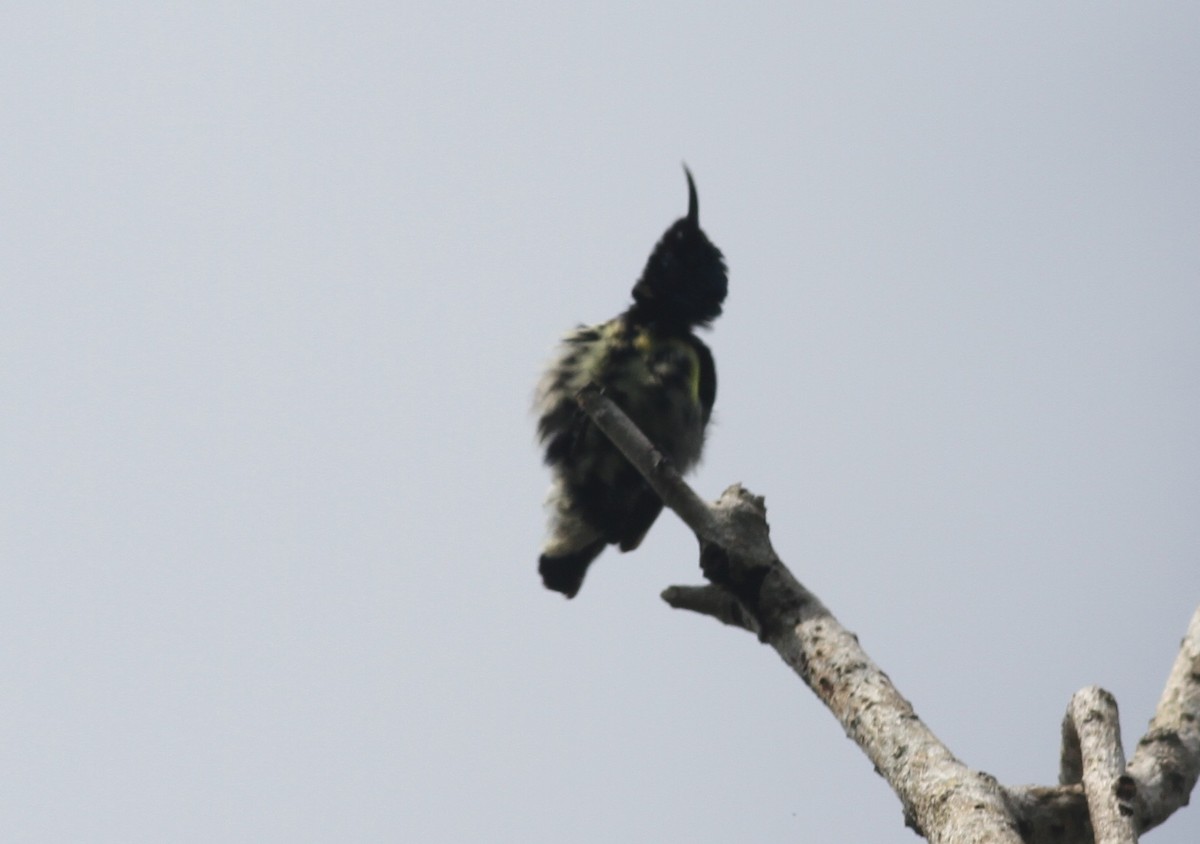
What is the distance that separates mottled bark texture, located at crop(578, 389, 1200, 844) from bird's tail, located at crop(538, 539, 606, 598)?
1.86m

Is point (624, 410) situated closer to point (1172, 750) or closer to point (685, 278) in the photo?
point (685, 278)

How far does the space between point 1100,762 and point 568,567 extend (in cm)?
319

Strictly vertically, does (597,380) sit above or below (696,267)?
below

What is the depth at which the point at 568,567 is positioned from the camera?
581 centimetres

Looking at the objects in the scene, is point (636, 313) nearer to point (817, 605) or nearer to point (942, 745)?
point (817, 605)

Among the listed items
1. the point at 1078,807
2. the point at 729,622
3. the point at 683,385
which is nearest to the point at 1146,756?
the point at 1078,807

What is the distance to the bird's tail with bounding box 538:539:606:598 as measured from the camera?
580cm

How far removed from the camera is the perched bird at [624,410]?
5559 millimetres

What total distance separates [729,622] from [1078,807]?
1194 mm

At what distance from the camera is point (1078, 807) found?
2977mm

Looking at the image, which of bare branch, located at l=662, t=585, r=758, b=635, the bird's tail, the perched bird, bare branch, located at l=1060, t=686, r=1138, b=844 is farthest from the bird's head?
bare branch, located at l=1060, t=686, r=1138, b=844

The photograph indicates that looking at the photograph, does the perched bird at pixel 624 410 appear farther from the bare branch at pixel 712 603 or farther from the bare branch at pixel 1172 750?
the bare branch at pixel 1172 750

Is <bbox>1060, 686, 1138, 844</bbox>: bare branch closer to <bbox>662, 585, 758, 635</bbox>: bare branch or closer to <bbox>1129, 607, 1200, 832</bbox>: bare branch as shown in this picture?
<bbox>1129, 607, 1200, 832</bbox>: bare branch

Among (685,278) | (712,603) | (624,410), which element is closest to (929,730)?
(712,603)
